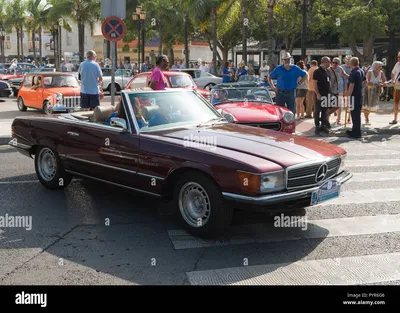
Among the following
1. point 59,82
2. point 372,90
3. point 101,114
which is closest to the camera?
point 101,114

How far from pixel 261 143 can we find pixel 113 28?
7.65 m

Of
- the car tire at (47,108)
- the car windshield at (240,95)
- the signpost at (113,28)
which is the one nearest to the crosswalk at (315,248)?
the car windshield at (240,95)

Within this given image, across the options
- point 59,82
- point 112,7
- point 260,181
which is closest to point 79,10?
point 59,82

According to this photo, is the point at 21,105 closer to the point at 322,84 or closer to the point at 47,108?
the point at 47,108

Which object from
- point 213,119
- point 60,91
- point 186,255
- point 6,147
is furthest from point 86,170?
point 60,91

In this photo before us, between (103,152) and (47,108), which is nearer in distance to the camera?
(103,152)

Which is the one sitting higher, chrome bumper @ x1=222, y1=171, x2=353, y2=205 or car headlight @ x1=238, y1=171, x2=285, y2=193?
car headlight @ x1=238, y1=171, x2=285, y2=193

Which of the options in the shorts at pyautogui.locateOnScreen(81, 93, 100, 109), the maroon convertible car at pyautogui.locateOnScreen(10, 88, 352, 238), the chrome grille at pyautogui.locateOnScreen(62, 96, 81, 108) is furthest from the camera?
the chrome grille at pyautogui.locateOnScreen(62, 96, 81, 108)

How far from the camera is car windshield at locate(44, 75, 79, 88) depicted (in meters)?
17.2

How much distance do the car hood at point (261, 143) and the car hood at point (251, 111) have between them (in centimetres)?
356

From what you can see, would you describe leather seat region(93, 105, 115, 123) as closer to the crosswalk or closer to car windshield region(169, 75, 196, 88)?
the crosswalk

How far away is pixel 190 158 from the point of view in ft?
16.8

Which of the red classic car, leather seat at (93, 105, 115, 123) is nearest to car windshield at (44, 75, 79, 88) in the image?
the red classic car
